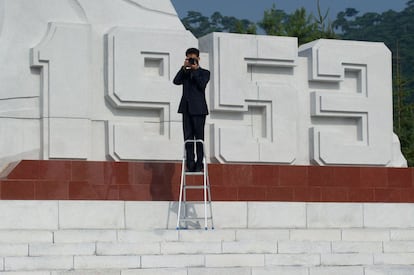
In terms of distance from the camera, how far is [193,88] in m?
11.7

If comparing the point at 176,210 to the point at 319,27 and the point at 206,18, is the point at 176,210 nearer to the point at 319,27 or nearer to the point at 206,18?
the point at 319,27

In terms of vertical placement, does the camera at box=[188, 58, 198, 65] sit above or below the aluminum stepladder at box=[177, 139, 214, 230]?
above

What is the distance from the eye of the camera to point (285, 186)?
42.1 ft

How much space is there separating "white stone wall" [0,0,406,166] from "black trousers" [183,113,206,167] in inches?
44.9

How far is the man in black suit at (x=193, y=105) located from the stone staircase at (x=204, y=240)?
29.0 inches

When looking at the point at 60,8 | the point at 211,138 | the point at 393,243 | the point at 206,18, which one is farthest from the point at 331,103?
the point at 206,18

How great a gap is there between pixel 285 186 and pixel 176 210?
1470 mm

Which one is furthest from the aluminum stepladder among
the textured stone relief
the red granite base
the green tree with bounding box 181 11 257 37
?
the green tree with bounding box 181 11 257 37

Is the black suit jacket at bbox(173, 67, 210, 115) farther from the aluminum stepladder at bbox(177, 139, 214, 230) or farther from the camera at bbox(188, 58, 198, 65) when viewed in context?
the aluminum stepladder at bbox(177, 139, 214, 230)

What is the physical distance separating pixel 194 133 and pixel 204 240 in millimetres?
1526

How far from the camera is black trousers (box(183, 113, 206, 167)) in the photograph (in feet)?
38.3

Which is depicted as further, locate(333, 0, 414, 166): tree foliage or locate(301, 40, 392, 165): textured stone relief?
locate(333, 0, 414, 166): tree foliage

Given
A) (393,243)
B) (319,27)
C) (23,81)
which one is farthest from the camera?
(319,27)

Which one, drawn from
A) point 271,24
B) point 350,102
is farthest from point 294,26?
point 350,102
